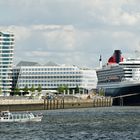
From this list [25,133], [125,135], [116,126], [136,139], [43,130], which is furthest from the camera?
[116,126]

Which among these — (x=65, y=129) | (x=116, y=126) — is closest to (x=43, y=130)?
(x=65, y=129)

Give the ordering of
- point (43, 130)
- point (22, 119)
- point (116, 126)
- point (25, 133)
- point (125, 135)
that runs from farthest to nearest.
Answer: point (22, 119)
point (116, 126)
point (43, 130)
point (25, 133)
point (125, 135)

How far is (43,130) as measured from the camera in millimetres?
114438

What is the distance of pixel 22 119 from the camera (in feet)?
471

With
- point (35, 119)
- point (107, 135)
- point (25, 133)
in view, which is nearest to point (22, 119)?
point (35, 119)

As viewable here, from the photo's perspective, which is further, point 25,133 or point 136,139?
point 25,133

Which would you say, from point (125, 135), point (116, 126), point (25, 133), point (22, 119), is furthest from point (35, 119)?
point (125, 135)

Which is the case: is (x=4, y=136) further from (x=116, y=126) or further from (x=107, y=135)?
(x=116, y=126)

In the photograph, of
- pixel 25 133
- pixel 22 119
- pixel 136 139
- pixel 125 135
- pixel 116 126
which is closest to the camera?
pixel 136 139

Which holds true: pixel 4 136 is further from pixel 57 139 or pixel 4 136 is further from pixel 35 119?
pixel 35 119

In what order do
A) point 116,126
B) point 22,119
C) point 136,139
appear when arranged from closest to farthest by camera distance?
1. point 136,139
2. point 116,126
3. point 22,119

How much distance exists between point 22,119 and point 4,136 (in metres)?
43.0

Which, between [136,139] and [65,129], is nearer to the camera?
[136,139]

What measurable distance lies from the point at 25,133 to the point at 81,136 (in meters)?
11.2
